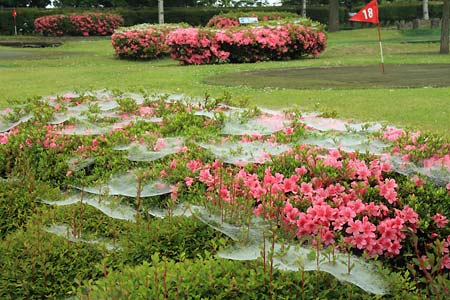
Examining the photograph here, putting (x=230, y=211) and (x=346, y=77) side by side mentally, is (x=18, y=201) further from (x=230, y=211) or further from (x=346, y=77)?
(x=346, y=77)

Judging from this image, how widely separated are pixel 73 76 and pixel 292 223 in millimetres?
10608

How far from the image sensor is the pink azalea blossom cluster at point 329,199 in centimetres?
289

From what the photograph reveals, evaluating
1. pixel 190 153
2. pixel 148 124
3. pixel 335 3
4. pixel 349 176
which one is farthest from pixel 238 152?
pixel 335 3

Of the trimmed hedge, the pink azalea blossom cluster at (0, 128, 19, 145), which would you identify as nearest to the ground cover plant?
the pink azalea blossom cluster at (0, 128, 19, 145)

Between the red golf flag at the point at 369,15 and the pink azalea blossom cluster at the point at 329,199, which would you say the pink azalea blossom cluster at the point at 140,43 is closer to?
the red golf flag at the point at 369,15

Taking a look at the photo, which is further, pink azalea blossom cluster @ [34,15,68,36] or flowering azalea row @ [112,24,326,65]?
pink azalea blossom cluster @ [34,15,68,36]

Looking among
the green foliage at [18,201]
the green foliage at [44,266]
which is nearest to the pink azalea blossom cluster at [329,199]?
the green foliage at [44,266]

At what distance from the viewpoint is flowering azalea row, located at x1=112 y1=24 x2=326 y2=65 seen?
16.0 m

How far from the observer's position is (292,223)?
294cm

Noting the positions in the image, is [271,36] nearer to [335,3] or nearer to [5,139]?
[5,139]

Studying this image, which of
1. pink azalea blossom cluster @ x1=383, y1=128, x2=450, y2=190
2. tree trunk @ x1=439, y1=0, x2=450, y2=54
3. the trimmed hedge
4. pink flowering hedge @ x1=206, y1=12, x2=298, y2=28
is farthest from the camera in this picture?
the trimmed hedge

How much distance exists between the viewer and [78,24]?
31469 mm

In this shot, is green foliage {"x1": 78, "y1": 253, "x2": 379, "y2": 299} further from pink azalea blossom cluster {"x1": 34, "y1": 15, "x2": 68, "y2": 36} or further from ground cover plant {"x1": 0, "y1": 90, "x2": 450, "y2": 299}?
pink azalea blossom cluster {"x1": 34, "y1": 15, "x2": 68, "y2": 36}

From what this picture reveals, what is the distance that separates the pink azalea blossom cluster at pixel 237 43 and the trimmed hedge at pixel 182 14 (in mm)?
16416
